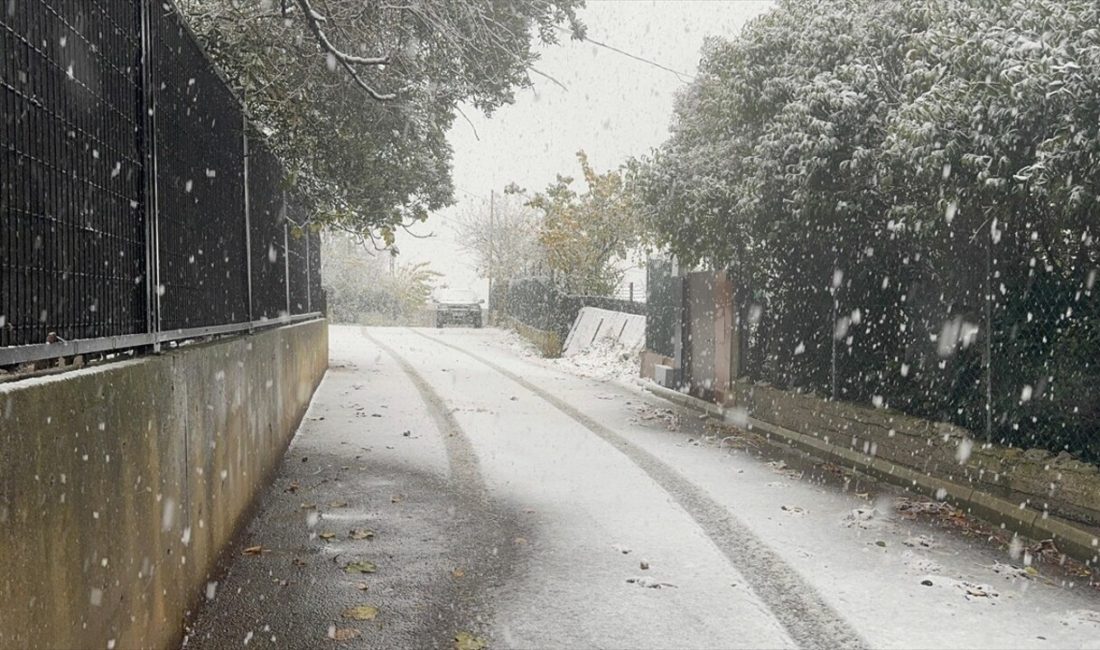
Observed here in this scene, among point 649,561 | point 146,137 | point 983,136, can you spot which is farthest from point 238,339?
point 983,136

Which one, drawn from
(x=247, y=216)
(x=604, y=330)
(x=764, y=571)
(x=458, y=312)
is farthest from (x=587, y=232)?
(x=764, y=571)

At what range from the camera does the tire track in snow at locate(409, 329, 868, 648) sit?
4.16m

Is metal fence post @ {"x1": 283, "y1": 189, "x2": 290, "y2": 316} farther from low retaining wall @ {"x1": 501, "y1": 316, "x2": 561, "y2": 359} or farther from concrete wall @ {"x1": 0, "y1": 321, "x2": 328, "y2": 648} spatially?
low retaining wall @ {"x1": 501, "y1": 316, "x2": 561, "y2": 359}

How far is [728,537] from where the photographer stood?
19.0 ft

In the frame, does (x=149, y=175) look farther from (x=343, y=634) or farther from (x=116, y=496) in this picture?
(x=343, y=634)

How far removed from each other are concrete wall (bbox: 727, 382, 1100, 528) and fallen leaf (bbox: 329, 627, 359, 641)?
4714 millimetres

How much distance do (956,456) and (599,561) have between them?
11.8 feet

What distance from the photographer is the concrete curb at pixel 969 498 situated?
5625mm

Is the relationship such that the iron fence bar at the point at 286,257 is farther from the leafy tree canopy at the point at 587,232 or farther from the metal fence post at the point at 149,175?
the leafy tree canopy at the point at 587,232

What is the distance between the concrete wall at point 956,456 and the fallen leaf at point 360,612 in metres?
4.58

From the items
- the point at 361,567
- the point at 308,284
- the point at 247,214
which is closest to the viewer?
the point at 361,567

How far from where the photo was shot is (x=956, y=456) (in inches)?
281

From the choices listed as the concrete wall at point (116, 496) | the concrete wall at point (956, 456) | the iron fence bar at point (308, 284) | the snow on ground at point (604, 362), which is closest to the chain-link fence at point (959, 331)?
the concrete wall at point (956, 456)

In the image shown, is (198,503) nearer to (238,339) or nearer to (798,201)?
(238,339)
